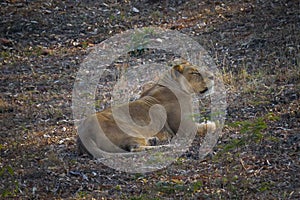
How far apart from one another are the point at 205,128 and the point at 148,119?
72 cm

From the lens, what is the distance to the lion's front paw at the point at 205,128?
7.75 m

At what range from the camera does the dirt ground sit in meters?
6.29

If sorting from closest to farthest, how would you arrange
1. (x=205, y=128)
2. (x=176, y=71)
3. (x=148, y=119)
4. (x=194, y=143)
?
(x=194, y=143) → (x=205, y=128) → (x=148, y=119) → (x=176, y=71)

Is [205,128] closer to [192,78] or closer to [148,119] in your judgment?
[148,119]

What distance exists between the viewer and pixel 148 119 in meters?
8.02

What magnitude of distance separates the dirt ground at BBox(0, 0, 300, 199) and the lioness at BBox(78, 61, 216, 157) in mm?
309

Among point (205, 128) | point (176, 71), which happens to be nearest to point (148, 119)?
point (205, 128)

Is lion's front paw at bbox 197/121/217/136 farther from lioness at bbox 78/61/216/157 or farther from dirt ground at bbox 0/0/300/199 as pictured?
dirt ground at bbox 0/0/300/199

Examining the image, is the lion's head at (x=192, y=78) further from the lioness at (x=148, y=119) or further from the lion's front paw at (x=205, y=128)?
the lion's front paw at (x=205, y=128)

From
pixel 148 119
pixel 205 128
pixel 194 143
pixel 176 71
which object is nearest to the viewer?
pixel 194 143

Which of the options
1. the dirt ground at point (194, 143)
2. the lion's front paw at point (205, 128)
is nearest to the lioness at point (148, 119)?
the lion's front paw at point (205, 128)

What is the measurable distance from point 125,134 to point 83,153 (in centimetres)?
54

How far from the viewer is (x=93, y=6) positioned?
14164mm

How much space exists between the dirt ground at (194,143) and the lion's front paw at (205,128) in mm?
195
